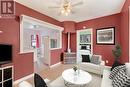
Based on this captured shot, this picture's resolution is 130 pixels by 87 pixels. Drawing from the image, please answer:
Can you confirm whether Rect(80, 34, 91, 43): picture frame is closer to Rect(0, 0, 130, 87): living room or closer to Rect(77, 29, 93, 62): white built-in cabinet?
Rect(77, 29, 93, 62): white built-in cabinet

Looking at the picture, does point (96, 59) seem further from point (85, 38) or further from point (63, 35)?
point (63, 35)

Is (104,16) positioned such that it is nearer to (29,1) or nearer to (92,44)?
(92,44)

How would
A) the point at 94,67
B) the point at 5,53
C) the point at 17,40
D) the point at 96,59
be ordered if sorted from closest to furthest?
the point at 5,53, the point at 17,40, the point at 94,67, the point at 96,59

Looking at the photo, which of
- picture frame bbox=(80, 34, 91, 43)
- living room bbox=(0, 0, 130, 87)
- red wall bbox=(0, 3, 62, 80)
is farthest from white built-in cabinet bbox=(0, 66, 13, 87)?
picture frame bbox=(80, 34, 91, 43)

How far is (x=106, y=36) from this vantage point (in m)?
5.38

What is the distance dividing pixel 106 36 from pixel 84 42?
1.54 metres

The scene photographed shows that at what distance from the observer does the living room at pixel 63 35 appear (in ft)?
11.5

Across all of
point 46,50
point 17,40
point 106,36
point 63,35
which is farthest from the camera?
point 63,35

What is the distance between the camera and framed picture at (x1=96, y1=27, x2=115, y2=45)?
519cm

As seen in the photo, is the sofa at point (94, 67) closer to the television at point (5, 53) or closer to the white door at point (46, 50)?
the white door at point (46, 50)

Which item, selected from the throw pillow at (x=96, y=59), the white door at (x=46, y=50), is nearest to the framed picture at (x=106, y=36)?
the throw pillow at (x=96, y=59)

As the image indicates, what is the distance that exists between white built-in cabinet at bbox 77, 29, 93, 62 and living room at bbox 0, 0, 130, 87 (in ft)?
0.66

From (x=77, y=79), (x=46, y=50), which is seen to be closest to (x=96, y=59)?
(x=77, y=79)

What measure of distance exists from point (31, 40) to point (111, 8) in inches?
140
